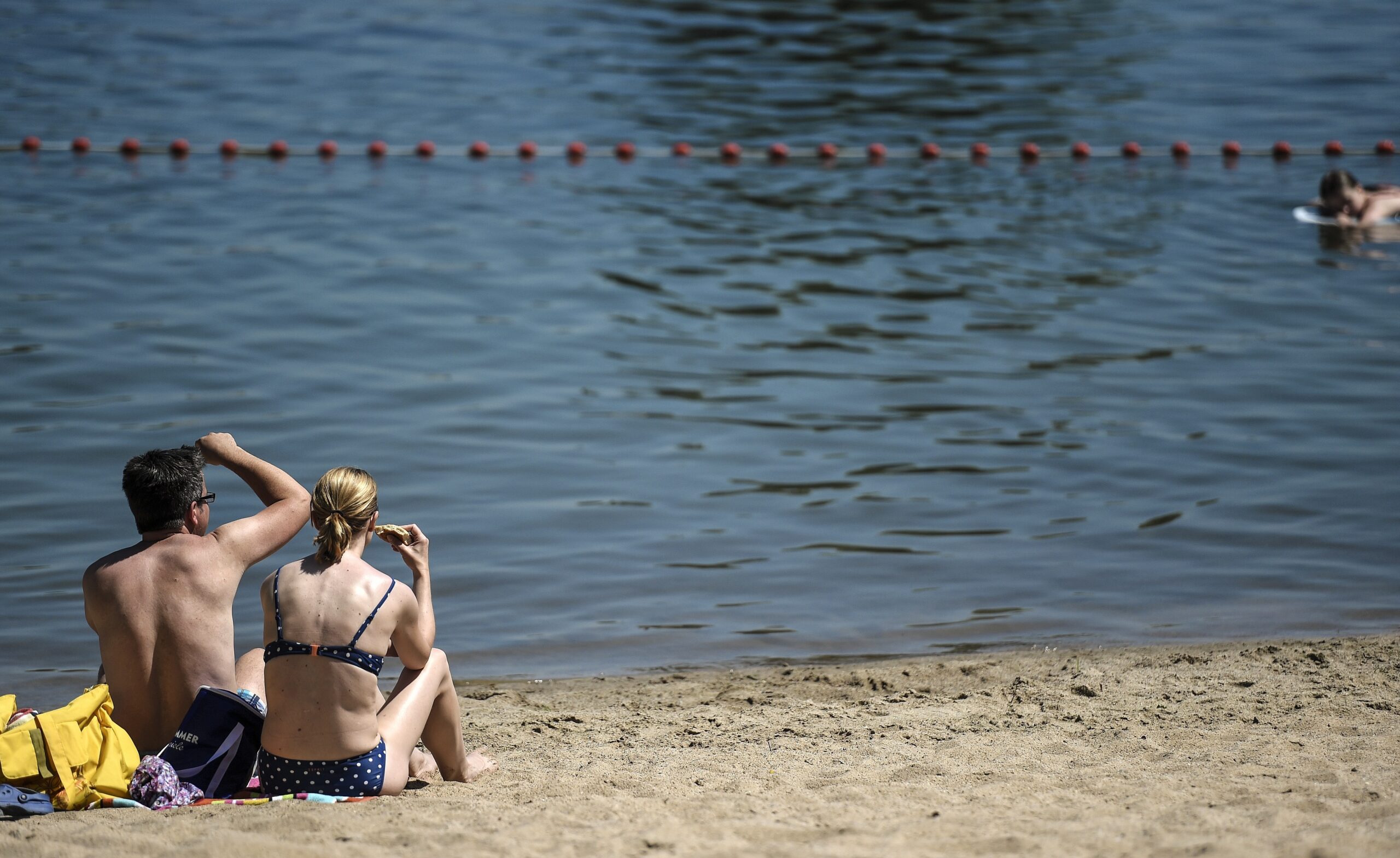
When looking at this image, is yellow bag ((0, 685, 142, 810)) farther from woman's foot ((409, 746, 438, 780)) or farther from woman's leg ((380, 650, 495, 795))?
woman's foot ((409, 746, 438, 780))

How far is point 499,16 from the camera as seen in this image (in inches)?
1244

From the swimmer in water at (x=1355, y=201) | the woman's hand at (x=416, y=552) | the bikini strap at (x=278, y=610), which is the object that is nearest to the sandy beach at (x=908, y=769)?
the bikini strap at (x=278, y=610)

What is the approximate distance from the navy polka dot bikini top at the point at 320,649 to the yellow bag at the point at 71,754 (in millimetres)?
580

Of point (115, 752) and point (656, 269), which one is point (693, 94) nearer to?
point (656, 269)

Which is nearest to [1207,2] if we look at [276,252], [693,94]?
[693,94]

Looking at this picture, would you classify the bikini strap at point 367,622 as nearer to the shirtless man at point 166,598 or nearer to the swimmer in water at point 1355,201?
the shirtless man at point 166,598

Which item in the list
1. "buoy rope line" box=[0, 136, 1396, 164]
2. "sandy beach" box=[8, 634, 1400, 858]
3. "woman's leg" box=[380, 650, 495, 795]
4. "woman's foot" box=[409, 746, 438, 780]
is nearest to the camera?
"sandy beach" box=[8, 634, 1400, 858]

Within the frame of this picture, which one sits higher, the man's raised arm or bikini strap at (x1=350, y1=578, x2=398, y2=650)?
the man's raised arm

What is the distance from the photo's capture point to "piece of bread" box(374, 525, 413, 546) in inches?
187

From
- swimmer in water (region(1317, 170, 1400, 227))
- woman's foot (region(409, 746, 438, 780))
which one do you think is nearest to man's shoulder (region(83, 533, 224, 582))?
woman's foot (region(409, 746, 438, 780))

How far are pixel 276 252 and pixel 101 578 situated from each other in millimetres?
10376

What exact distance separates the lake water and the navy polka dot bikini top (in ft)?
7.67

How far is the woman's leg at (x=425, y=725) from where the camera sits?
467 centimetres

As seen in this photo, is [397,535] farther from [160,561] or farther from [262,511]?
[160,561]
